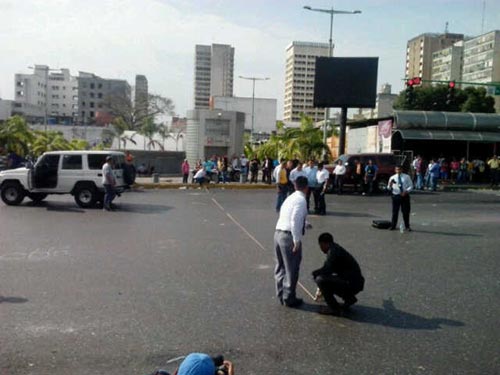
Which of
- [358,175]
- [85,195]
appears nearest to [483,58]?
[358,175]

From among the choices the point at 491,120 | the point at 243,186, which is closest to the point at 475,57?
the point at 491,120

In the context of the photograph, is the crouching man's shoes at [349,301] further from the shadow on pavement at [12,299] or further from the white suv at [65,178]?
the white suv at [65,178]

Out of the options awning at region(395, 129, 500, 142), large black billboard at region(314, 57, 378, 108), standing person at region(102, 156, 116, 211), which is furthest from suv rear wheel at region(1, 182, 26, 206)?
awning at region(395, 129, 500, 142)

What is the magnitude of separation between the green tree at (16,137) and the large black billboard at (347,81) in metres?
23.9

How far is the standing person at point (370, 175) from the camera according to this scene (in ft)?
79.8

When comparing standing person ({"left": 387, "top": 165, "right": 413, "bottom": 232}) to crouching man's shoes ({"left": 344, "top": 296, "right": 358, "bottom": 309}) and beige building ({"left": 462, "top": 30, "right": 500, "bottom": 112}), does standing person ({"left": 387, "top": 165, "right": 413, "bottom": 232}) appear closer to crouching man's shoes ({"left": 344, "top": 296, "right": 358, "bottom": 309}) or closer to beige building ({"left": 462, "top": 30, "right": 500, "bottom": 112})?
crouching man's shoes ({"left": 344, "top": 296, "right": 358, "bottom": 309})

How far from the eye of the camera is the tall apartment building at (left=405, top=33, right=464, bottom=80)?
156125 millimetres

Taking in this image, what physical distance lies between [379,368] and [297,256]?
2.12 meters

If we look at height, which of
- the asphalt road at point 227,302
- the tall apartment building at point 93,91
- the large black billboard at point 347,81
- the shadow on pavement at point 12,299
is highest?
the tall apartment building at point 93,91

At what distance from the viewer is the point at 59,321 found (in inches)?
245

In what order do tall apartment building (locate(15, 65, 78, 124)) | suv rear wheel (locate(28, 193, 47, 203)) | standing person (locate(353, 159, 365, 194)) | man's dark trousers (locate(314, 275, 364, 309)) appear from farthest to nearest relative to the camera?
tall apartment building (locate(15, 65, 78, 124)) < standing person (locate(353, 159, 365, 194)) < suv rear wheel (locate(28, 193, 47, 203)) < man's dark trousers (locate(314, 275, 364, 309))

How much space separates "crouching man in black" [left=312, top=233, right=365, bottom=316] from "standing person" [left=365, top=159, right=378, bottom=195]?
1811 centimetres

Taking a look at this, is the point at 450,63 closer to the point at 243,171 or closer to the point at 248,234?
the point at 243,171

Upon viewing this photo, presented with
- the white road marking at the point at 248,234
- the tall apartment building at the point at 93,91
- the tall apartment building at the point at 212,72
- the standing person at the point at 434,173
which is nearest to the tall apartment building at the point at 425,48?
the tall apartment building at the point at 212,72
